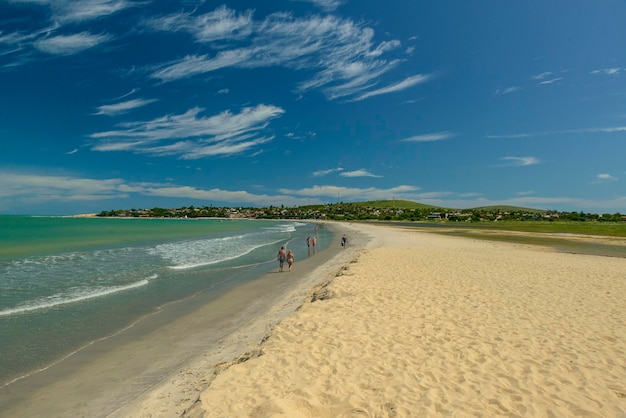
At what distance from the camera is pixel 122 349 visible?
958 cm

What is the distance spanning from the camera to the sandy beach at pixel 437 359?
5695 millimetres

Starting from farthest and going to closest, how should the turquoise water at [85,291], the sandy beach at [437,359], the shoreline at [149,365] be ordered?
the turquoise water at [85,291] → the shoreline at [149,365] → the sandy beach at [437,359]

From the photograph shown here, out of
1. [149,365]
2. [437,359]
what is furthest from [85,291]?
[437,359]

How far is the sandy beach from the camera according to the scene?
224 inches

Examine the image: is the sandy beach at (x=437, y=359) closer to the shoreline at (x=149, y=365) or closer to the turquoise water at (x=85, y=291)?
the shoreline at (x=149, y=365)

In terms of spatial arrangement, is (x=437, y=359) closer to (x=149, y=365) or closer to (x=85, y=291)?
(x=149, y=365)

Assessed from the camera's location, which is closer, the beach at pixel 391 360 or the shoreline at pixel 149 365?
the beach at pixel 391 360

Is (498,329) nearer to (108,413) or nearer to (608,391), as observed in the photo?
(608,391)

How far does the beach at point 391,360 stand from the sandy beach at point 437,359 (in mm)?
32

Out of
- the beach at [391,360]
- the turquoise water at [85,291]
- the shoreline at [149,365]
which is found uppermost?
the beach at [391,360]

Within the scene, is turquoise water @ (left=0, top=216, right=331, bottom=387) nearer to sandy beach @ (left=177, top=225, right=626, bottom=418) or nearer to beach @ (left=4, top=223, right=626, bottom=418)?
beach @ (left=4, top=223, right=626, bottom=418)

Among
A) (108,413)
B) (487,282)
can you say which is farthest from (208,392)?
(487,282)

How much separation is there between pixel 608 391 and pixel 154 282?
1878 centimetres

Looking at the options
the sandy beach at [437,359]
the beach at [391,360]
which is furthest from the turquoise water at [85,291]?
the sandy beach at [437,359]
